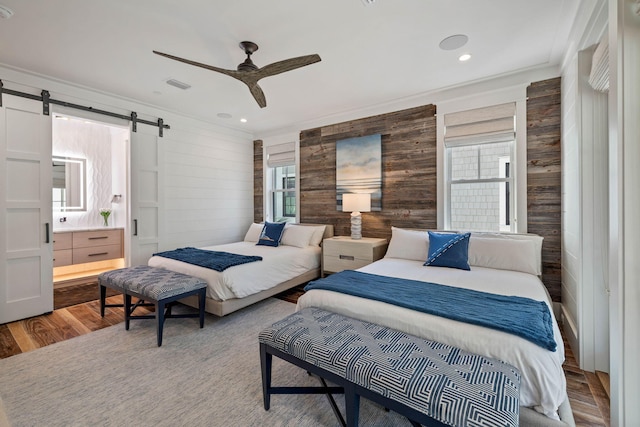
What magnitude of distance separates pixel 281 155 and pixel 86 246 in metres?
3.64

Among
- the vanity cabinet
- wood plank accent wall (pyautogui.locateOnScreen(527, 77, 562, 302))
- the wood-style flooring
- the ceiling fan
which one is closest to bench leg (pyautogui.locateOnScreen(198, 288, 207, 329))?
the wood-style flooring

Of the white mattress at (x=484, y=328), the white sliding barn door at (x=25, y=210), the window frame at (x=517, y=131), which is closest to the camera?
the white mattress at (x=484, y=328)

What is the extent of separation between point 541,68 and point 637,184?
2.49 m

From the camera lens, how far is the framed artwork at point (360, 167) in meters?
4.14

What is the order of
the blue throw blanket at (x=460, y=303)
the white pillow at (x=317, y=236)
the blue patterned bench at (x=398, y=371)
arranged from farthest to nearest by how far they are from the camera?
the white pillow at (x=317, y=236)
the blue throw blanket at (x=460, y=303)
the blue patterned bench at (x=398, y=371)

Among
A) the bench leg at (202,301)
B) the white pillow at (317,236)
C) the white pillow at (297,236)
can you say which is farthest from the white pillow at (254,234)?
the bench leg at (202,301)

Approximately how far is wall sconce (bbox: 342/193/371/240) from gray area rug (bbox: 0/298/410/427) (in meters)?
2.01

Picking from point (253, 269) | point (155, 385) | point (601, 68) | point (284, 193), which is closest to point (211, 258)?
point (253, 269)

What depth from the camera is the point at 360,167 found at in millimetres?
4293

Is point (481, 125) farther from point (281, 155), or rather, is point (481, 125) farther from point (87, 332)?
point (87, 332)

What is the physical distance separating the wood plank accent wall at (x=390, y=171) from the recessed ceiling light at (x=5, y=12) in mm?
3500

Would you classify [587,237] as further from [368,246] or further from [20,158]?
[20,158]

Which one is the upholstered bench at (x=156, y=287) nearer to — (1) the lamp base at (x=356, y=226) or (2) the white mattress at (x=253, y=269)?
(2) the white mattress at (x=253, y=269)

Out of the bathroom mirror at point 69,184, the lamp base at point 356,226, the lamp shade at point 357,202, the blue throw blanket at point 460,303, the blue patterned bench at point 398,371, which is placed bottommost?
the blue patterned bench at point 398,371
